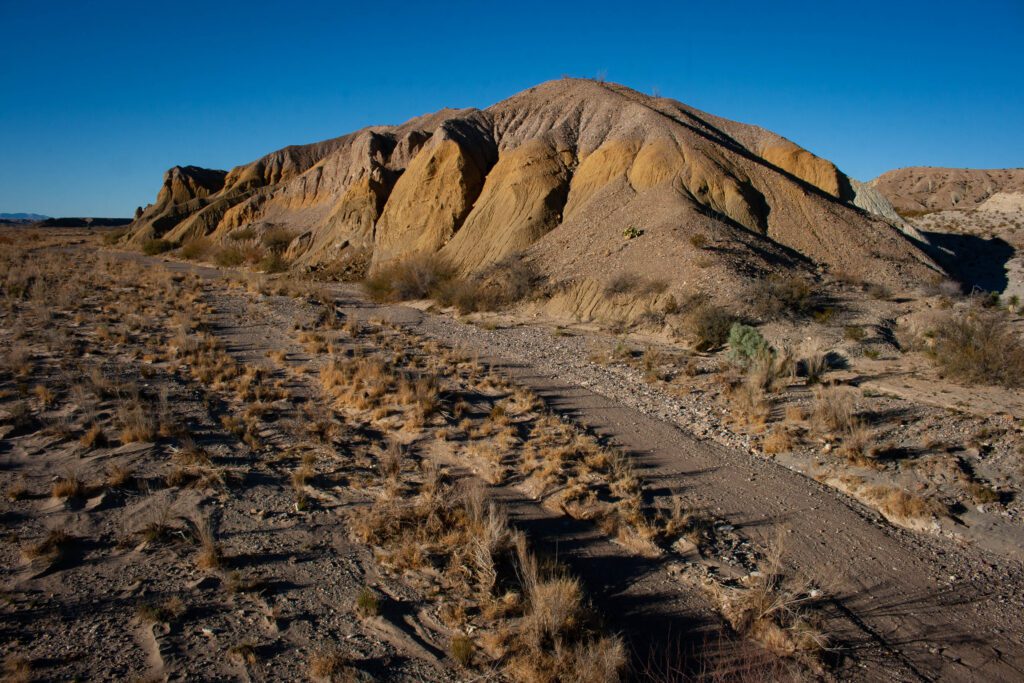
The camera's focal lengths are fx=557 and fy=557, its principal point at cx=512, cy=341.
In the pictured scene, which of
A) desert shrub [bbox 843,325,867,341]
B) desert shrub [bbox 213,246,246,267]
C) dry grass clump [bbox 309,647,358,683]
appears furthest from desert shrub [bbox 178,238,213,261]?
dry grass clump [bbox 309,647,358,683]

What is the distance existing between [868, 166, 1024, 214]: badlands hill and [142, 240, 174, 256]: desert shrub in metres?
Answer: 73.7

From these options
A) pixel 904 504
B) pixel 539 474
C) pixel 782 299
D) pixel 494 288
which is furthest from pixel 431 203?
pixel 904 504

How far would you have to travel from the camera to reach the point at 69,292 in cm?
2109

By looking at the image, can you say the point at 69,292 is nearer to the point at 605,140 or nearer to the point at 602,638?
the point at 602,638

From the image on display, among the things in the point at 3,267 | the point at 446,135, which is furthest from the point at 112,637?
the point at 446,135

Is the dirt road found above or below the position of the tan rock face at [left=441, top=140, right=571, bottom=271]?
below

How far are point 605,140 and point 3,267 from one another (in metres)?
31.4

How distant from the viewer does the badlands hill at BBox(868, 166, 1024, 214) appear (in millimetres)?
62125

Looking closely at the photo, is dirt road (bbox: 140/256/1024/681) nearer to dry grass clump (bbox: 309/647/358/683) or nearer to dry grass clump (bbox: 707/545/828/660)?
dry grass clump (bbox: 707/545/828/660)

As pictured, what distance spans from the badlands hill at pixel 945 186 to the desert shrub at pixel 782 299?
53007mm

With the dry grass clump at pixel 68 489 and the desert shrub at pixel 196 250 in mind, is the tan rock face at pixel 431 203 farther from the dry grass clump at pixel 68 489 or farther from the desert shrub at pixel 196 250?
the dry grass clump at pixel 68 489

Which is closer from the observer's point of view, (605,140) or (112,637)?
(112,637)

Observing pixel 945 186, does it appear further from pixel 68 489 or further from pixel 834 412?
pixel 68 489

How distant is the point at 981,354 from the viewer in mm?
12125
